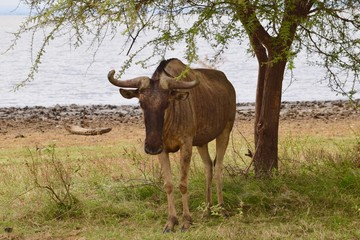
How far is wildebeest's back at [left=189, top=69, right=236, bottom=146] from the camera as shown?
389 inches

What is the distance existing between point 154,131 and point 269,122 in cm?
347

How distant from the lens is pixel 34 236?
9469 millimetres

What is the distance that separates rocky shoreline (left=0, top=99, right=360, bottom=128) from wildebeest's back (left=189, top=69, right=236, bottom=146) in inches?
520

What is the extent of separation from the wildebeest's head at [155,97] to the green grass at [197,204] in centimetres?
115

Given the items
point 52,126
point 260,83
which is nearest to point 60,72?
point 52,126

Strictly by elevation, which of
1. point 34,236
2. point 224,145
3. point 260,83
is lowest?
point 34,236

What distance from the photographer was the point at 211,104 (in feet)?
33.3

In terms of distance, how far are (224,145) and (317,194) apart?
1418 millimetres

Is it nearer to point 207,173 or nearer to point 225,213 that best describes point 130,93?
point 207,173

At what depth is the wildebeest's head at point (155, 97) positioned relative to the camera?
8.79m

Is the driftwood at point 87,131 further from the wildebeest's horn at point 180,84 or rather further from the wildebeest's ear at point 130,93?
the wildebeest's horn at point 180,84

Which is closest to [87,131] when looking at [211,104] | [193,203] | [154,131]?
[193,203]

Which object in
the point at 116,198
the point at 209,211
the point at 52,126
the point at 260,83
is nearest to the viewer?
the point at 209,211

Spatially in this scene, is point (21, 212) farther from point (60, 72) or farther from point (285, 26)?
point (60, 72)
